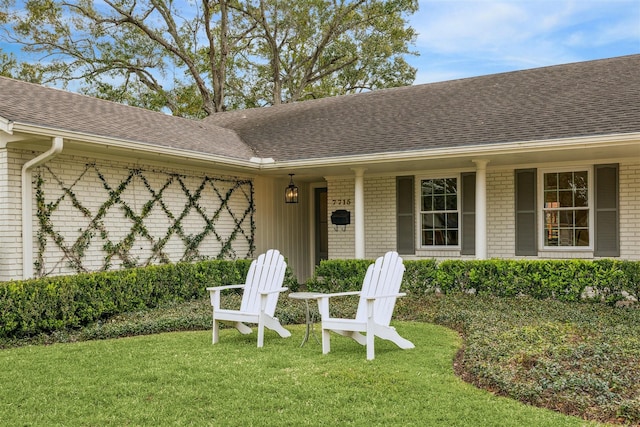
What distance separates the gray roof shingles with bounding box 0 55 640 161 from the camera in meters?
8.48

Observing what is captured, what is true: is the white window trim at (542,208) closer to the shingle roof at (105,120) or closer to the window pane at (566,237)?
the window pane at (566,237)

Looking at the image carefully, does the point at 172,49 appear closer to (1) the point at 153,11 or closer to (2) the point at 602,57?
(1) the point at 153,11

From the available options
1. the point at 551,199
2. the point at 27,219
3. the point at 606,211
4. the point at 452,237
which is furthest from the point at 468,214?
the point at 27,219

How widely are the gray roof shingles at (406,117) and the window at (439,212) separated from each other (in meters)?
1.14

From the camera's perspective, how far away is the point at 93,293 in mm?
7484

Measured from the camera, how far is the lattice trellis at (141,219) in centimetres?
775

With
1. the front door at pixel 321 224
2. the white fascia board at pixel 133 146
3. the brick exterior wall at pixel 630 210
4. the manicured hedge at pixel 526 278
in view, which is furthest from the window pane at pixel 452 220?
the white fascia board at pixel 133 146

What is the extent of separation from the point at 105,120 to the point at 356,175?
4.40 m

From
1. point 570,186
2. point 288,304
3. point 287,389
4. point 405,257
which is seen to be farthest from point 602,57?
point 287,389

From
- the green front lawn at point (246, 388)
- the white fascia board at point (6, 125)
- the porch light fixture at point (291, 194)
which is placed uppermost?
the white fascia board at point (6, 125)

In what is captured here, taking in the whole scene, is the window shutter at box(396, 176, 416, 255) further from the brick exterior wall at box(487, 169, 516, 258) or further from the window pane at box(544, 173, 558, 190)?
the window pane at box(544, 173, 558, 190)

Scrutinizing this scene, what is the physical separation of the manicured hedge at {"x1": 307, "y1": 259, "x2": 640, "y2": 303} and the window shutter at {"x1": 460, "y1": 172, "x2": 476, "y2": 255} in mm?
1072

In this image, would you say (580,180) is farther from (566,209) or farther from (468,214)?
(468,214)

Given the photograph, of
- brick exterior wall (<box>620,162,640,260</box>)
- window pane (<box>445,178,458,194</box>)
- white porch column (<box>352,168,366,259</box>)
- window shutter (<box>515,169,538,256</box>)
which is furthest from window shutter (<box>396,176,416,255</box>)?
brick exterior wall (<box>620,162,640,260</box>)
